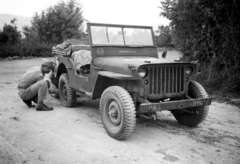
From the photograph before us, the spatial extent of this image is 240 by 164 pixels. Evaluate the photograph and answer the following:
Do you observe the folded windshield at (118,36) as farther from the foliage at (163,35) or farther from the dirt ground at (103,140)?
the foliage at (163,35)

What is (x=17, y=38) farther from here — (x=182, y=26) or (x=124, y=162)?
(x=124, y=162)

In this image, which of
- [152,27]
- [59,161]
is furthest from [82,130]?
[152,27]

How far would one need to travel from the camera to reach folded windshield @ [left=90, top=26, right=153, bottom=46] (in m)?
5.33

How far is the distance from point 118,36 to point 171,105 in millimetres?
2016

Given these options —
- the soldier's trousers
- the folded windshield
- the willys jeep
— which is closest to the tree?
the soldier's trousers

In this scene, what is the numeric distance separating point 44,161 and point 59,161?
19 cm

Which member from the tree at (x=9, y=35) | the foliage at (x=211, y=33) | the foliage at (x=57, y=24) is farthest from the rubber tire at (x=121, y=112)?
the foliage at (x=57, y=24)

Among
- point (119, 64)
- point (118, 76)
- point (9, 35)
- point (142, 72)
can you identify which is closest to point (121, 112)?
point (118, 76)

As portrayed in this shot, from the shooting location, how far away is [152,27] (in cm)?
593

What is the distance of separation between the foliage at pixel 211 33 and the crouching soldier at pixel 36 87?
474 centimetres

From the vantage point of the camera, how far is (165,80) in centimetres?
432

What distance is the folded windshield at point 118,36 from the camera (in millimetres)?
5329

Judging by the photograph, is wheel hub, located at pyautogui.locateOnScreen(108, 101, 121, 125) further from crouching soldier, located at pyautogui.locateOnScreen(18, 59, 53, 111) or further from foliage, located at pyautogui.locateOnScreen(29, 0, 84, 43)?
foliage, located at pyautogui.locateOnScreen(29, 0, 84, 43)

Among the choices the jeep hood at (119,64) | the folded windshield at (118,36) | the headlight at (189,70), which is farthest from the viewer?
the folded windshield at (118,36)
